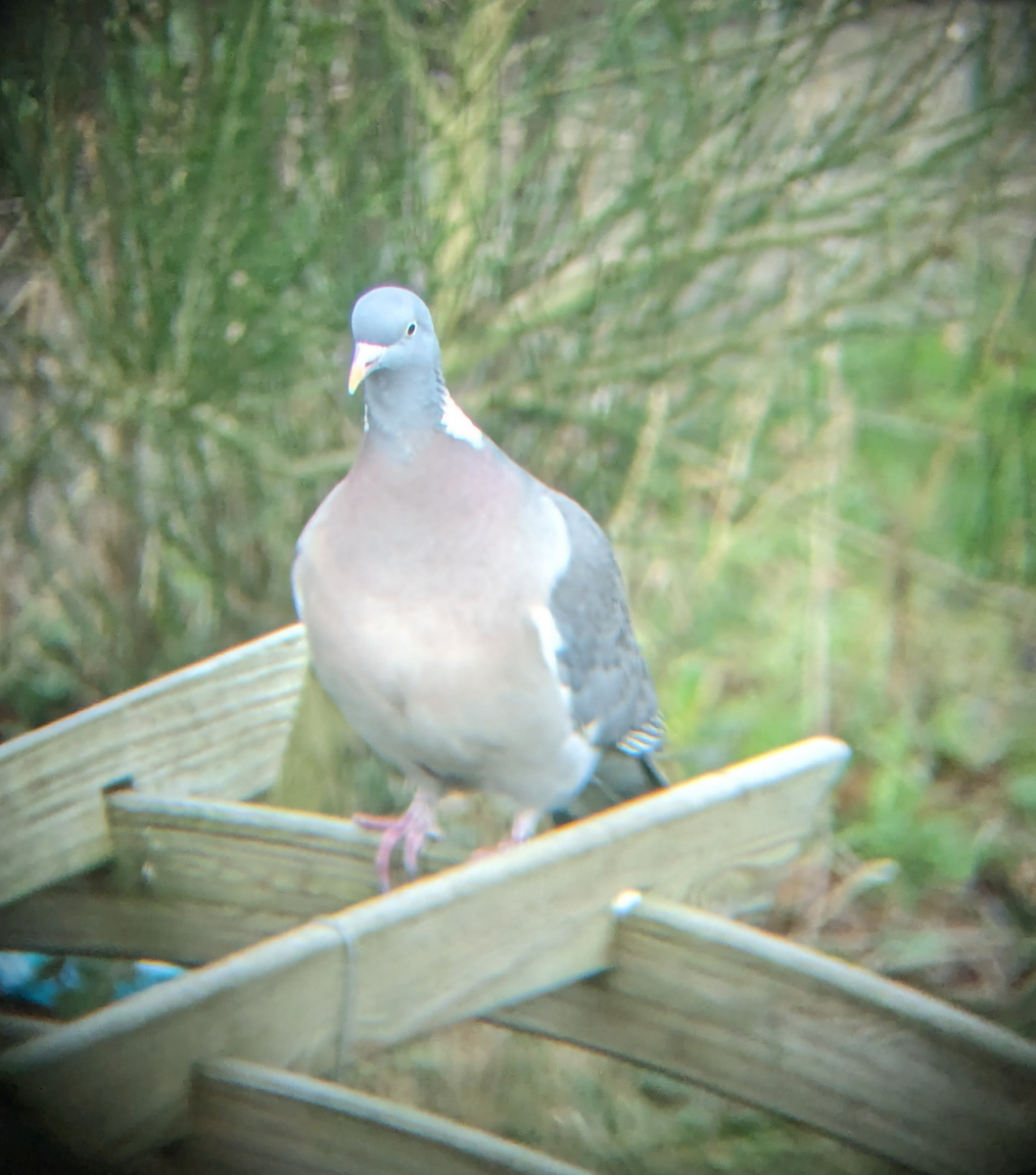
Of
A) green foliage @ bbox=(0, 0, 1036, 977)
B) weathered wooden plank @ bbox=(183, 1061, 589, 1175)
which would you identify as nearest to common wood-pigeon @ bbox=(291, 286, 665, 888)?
green foliage @ bbox=(0, 0, 1036, 977)

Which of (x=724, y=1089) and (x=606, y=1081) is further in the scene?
(x=606, y=1081)

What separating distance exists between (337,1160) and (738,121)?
200 cm

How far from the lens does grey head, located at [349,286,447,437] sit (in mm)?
1665

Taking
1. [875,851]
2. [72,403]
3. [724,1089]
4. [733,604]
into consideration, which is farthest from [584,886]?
[733,604]

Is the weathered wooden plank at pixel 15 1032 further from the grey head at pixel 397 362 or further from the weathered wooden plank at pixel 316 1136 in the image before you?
the grey head at pixel 397 362

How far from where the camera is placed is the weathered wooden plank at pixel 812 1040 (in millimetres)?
1147

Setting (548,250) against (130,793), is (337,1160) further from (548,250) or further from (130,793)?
(548,250)

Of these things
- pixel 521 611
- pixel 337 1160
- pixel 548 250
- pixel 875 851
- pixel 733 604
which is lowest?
pixel 875 851

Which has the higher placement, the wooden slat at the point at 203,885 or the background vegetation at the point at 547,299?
the background vegetation at the point at 547,299

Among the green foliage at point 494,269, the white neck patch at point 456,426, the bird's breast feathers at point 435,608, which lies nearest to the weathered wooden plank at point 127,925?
the bird's breast feathers at point 435,608

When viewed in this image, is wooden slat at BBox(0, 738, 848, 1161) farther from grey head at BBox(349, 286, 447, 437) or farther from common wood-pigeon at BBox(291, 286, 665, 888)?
grey head at BBox(349, 286, 447, 437)

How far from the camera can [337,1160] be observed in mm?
1051

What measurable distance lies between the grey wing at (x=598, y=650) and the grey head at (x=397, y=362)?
12.0 inches

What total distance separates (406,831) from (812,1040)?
2.29 feet
